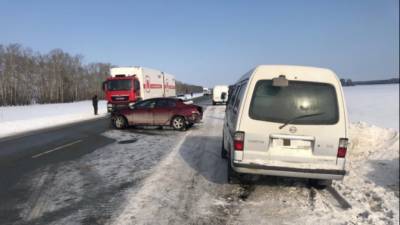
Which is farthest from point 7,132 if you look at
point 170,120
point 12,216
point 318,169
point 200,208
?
point 318,169

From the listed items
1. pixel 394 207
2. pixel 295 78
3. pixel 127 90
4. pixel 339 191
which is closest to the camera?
pixel 295 78

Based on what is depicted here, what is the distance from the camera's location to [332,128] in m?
5.24

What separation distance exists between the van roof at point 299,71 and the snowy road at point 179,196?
204 centimetres

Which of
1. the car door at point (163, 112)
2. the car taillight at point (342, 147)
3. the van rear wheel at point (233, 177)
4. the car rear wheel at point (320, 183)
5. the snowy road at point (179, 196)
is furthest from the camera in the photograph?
the car door at point (163, 112)

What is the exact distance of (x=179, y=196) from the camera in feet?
18.5

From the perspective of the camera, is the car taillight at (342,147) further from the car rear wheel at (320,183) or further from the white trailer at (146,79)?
the white trailer at (146,79)

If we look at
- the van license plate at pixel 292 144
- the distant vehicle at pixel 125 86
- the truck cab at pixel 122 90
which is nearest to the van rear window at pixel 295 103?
the van license plate at pixel 292 144

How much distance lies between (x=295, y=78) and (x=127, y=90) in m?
19.8

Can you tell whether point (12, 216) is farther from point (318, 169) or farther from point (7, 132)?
point (7, 132)

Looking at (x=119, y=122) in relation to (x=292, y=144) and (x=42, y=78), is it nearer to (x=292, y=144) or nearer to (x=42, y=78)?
(x=292, y=144)

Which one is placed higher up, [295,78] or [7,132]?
[295,78]

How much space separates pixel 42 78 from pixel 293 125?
88.4 m

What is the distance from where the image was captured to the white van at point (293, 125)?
526 cm

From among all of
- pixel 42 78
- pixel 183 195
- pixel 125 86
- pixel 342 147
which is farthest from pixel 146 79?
pixel 42 78
